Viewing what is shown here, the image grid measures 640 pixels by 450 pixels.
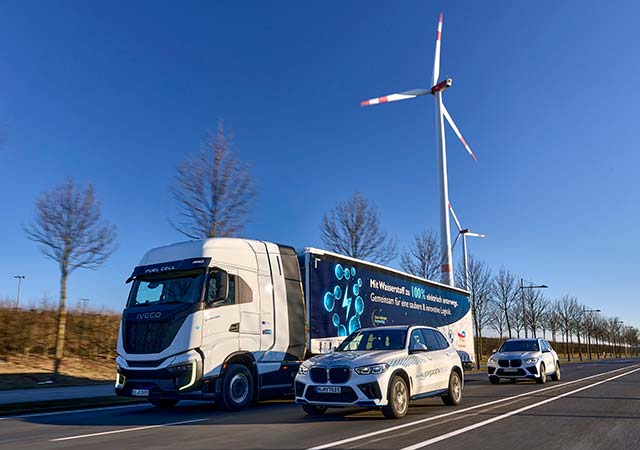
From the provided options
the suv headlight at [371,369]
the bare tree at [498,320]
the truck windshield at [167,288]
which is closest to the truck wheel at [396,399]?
the suv headlight at [371,369]

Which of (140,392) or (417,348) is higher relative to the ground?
(417,348)

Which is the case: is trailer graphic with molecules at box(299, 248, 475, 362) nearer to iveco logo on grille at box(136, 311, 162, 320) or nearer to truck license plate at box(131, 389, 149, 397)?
iveco logo on grille at box(136, 311, 162, 320)

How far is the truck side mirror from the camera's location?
35.2ft

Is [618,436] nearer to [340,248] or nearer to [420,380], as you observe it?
[420,380]

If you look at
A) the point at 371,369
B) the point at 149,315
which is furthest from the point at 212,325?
the point at 371,369

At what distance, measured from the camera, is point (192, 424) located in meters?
9.04

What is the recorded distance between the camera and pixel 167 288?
36.3 feet

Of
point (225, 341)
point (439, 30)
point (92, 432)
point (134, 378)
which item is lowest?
point (92, 432)

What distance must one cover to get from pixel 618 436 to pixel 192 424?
20.9ft

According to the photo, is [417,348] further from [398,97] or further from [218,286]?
[398,97]

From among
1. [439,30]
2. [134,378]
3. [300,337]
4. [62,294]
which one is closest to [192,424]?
[134,378]

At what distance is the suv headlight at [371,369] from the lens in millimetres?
8977

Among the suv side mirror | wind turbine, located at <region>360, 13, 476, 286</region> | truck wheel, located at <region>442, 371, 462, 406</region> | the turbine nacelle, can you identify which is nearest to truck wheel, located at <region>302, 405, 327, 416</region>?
the suv side mirror

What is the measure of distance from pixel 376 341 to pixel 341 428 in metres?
2.44
